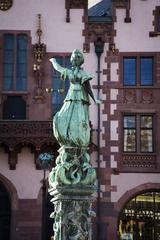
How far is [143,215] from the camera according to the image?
1145 inches

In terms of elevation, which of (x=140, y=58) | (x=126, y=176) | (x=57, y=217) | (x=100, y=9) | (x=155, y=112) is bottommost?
(x=57, y=217)

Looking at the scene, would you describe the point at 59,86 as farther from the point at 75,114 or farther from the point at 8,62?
the point at 75,114

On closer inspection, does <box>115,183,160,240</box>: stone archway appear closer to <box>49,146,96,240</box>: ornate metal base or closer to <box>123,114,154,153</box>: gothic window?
<box>123,114,154,153</box>: gothic window

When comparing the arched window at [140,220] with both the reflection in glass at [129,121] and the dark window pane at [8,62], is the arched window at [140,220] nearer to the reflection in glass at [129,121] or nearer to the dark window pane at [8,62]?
the reflection in glass at [129,121]

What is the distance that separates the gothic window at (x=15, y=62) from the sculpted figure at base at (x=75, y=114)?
52.9ft

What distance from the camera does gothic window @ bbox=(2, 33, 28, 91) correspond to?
98.6ft

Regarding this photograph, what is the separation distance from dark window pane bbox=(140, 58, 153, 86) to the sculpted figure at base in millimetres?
16244

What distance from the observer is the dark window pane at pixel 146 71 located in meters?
30.2

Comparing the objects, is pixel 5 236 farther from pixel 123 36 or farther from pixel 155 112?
pixel 123 36

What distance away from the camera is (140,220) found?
2906 cm

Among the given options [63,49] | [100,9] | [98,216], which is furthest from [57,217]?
[100,9]

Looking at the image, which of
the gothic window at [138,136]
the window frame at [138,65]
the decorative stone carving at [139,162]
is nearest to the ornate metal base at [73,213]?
the decorative stone carving at [139,162]

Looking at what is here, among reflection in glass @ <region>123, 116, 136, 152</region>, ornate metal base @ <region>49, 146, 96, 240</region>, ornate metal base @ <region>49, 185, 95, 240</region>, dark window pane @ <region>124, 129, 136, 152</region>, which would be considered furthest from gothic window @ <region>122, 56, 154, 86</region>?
ornate metal base @ <region>49, 185, 95, 240</region>

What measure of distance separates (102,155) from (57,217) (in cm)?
1638
